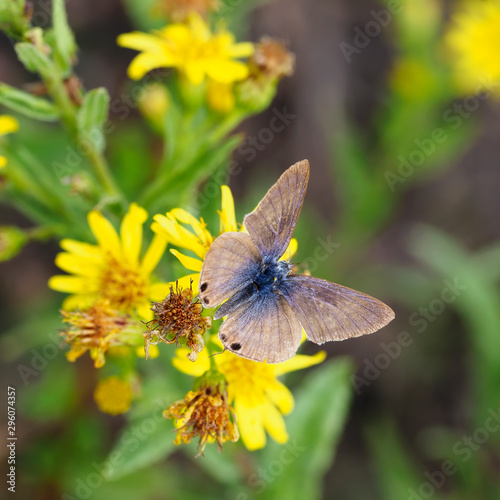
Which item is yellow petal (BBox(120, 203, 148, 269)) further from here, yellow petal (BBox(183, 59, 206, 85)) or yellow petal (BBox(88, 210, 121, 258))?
yellow petal (BBox(183, 59, 206, 85))

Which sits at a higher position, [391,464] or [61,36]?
[61,36]

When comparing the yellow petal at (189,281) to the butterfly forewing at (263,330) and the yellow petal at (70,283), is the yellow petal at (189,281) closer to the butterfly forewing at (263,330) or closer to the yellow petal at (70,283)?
the butterfly forewing at (263,330)

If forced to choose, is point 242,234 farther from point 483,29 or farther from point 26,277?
point 483,29

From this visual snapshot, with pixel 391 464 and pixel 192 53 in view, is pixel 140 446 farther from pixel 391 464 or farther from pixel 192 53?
pixel 391 464

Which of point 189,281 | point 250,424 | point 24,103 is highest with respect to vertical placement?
point 24,103

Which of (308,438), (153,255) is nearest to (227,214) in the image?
(153,255)

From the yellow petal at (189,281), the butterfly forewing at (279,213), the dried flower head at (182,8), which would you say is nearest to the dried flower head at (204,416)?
the yellow petal at (189,281)
